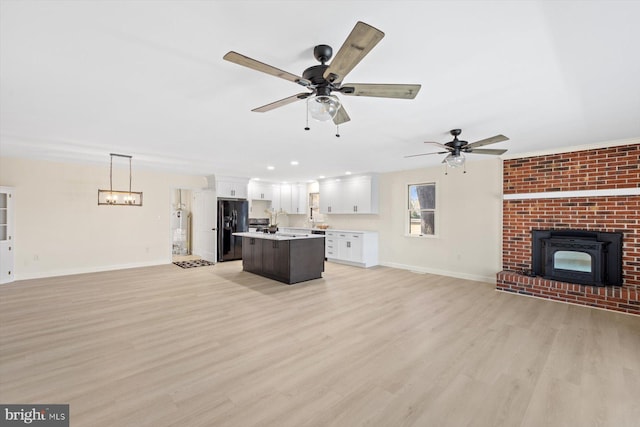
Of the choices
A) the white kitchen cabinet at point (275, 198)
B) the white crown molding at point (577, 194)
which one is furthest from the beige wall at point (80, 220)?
the white crown molding at point (577, 194)

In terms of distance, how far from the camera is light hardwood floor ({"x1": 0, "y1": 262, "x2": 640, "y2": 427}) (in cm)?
191

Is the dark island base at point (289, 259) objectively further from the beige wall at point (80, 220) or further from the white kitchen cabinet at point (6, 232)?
the white kitchen cabinet at point (6, 232)

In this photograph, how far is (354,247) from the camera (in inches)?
Answer: 286

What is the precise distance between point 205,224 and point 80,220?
2.87 meters

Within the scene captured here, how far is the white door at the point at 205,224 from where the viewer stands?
7816mm

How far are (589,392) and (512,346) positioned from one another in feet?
2.41

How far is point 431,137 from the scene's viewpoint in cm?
398

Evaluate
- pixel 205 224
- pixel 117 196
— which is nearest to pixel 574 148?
pixel 205 224

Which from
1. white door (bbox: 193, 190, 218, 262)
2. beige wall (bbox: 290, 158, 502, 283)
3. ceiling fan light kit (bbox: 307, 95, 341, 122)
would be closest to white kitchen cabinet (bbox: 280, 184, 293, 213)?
white door (bbox: 193, 190, 218, 262)

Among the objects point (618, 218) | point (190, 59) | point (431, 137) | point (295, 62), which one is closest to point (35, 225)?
point (190, 59)

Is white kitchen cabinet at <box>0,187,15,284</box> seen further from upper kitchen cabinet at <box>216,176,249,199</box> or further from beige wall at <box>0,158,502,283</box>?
upper kitchen cabinet at <box>216,176,249,199</box>

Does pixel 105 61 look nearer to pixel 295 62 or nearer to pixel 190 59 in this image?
pixel 190 59

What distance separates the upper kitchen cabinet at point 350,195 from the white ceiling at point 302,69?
126 inches

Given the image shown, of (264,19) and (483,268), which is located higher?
(264,19)
